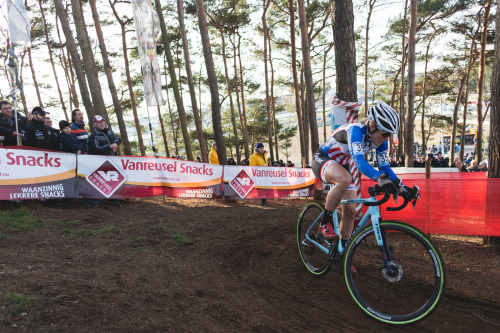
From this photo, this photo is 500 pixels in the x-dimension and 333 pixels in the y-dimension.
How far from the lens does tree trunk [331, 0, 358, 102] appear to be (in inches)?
288

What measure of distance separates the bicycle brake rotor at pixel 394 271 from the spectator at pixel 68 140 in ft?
26.7

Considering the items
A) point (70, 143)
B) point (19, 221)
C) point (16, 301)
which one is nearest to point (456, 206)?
point (16, 301)

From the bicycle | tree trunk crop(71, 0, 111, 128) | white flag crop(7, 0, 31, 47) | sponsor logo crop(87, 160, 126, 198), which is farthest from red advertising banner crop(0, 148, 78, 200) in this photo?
the bicycle

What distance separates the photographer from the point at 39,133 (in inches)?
334

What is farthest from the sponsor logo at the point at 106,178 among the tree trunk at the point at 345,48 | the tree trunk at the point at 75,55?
the tree trunk at the point at 345,48

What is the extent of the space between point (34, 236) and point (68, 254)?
3.74 ft

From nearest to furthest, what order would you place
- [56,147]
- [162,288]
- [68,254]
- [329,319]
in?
[329,319], [162,288], [68,254], [56,147]

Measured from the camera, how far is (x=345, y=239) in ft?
14.5

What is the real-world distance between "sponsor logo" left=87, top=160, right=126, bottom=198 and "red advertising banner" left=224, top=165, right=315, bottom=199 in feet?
11.4

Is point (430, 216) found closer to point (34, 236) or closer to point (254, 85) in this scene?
point (34, 236)

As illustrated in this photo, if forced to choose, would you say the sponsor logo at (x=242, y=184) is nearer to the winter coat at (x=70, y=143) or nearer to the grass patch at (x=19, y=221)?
the winter coat at (x=70, y=143)

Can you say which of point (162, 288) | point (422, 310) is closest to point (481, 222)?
point (422, 310)

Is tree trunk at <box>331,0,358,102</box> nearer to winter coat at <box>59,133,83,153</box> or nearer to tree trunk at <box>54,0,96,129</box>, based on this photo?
winter coat at <box>59,133,83,153</box>

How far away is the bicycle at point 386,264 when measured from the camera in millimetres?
3398
